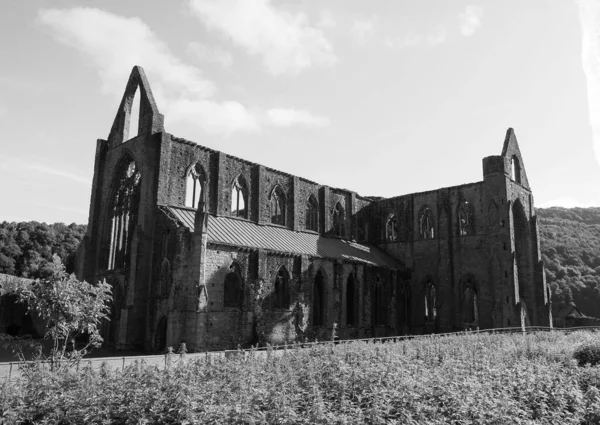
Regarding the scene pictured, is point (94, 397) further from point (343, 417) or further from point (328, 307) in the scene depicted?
point (328, 307)

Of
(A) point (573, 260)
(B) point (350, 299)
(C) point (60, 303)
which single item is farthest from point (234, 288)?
(A) point (573, 260)

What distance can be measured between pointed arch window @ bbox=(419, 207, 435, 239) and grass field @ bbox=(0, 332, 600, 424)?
82.4ft

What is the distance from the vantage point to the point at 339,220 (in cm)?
3925

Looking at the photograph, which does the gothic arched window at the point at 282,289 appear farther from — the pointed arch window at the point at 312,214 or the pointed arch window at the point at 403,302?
the pointed arch window at the point at 403,302

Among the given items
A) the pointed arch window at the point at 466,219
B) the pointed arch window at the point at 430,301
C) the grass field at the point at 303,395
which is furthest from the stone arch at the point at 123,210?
the pointed arch window at the point at 466,219

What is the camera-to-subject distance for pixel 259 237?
2894 centimetres

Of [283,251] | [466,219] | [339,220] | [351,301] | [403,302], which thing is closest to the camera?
[283,251]

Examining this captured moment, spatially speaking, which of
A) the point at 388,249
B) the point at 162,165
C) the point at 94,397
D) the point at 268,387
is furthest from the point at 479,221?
the point at 94,397

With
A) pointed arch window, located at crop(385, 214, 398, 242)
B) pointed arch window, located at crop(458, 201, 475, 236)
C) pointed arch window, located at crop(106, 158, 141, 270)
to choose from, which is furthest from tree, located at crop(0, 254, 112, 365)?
pointed arch window, located at crop(385, 214, 398, 242)

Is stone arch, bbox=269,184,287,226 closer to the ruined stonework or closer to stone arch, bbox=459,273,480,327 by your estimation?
the ruined stonework

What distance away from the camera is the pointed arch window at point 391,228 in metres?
40.3

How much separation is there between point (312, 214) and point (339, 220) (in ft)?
10.3

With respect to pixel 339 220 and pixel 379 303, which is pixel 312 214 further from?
pixel 379 303

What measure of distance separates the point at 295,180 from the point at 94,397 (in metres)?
26.3
